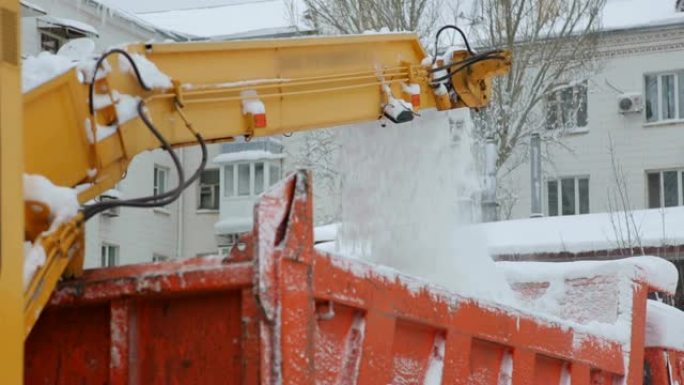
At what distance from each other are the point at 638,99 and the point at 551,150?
2280 millimetres

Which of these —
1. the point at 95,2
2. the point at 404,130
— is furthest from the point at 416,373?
the point at 95,2

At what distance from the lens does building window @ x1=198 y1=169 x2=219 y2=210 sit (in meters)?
32.8

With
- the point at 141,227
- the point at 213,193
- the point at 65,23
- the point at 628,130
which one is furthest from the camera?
the point at 213,193

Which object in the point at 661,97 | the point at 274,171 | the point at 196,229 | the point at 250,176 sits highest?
the point at 661,97

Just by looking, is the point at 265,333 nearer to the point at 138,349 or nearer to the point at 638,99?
the point at 138,349

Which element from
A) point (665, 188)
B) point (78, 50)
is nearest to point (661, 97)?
point (665, 188)

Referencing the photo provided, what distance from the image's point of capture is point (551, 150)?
29.4m

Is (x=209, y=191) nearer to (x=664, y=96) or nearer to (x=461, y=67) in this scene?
(x=664, y=96)

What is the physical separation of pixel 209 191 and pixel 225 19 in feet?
16.4

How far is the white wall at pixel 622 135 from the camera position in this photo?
2891cm

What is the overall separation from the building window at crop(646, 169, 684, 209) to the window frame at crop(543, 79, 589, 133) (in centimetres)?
214

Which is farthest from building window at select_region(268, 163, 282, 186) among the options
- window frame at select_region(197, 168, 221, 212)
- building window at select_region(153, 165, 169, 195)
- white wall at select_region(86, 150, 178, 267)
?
building window at select_region(153, 165, 169, 195)

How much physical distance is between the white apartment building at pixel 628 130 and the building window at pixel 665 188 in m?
0.02

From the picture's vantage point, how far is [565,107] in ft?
92.6
